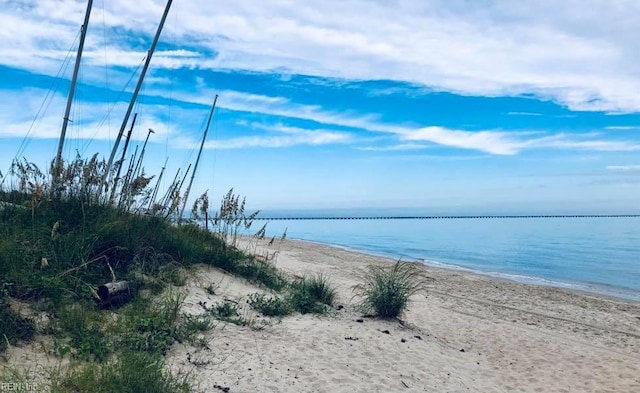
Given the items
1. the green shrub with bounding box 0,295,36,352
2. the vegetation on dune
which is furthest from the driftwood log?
the green shrub with bounding box 0,295,36,352

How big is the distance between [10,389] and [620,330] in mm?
12518

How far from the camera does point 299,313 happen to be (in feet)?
27.7

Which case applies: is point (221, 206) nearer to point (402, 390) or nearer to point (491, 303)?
point (402, 390)

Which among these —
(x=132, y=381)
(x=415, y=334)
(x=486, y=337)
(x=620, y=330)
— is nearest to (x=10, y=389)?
(x=132, y=381)

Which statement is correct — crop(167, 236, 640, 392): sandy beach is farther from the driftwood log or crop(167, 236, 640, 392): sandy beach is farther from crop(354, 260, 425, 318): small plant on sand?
the driftwood log

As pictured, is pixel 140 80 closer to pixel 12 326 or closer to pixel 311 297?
pixel 311 297

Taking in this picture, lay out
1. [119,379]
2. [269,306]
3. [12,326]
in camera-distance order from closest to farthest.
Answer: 1. [119,379]
2. [12,326]
3. [269,306]

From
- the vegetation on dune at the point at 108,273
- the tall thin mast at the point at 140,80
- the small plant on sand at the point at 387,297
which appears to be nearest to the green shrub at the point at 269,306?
the vegetation on dune at the point at 108,273

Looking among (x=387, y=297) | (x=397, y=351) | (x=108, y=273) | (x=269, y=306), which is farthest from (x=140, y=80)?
(x=397, y=351)

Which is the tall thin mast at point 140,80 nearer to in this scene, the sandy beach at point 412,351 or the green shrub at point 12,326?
the sandy beach at point 412,351

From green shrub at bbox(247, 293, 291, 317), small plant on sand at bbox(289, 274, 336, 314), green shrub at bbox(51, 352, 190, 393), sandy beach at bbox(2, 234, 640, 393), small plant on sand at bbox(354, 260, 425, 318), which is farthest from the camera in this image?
small plant on sand at bbox(354, 260, 425, 318)

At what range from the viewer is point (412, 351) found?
24.3ft

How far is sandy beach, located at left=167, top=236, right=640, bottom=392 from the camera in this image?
568cm

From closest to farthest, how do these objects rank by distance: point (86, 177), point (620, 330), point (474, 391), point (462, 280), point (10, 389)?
point (10, 389) → point (474, 391) → point (86, 177) → point (620, 330) → point (462, 280)
